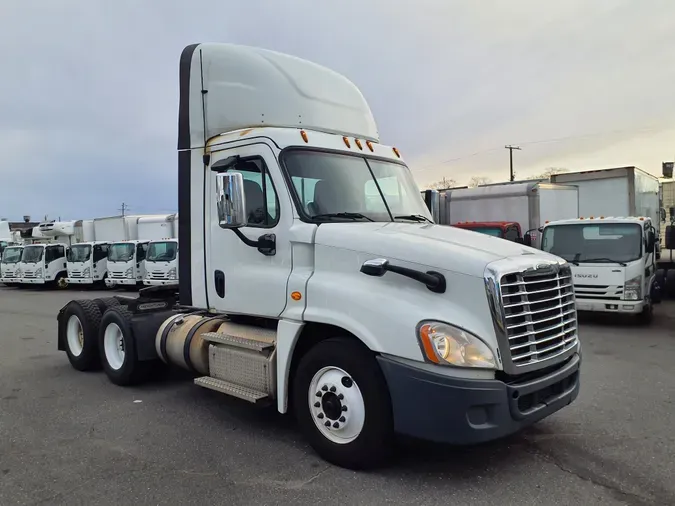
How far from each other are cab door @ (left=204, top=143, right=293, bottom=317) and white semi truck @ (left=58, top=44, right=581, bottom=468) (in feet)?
0.05

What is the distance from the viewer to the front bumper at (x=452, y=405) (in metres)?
3.72

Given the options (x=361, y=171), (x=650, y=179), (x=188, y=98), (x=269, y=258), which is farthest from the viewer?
(x=650, y=179)

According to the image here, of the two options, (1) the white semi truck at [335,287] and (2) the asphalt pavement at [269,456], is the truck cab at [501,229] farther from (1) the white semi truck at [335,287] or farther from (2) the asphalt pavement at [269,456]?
(1) the white semi truck at [335,287]

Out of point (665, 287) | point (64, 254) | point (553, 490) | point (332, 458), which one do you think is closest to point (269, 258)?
point (332, 458)

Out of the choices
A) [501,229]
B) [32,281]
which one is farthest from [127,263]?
[501,229]

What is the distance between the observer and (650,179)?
1647 cm

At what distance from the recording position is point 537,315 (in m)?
4.10

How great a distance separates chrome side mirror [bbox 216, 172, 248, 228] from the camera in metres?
4.46

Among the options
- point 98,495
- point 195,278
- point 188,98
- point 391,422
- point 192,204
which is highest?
point 188,98

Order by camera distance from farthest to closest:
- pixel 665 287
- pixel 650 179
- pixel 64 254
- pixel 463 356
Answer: pixel 64 254 → pixel 650 179 → pixel 665 287 → pixel 463 356

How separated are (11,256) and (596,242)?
28654 mm

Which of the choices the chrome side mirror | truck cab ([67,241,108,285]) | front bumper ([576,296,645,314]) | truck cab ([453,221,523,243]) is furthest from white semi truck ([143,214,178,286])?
the chrome side mirror

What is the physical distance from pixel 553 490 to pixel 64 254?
2808 cm

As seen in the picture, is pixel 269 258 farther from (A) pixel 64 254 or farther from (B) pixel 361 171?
(A) pixel 64 254
